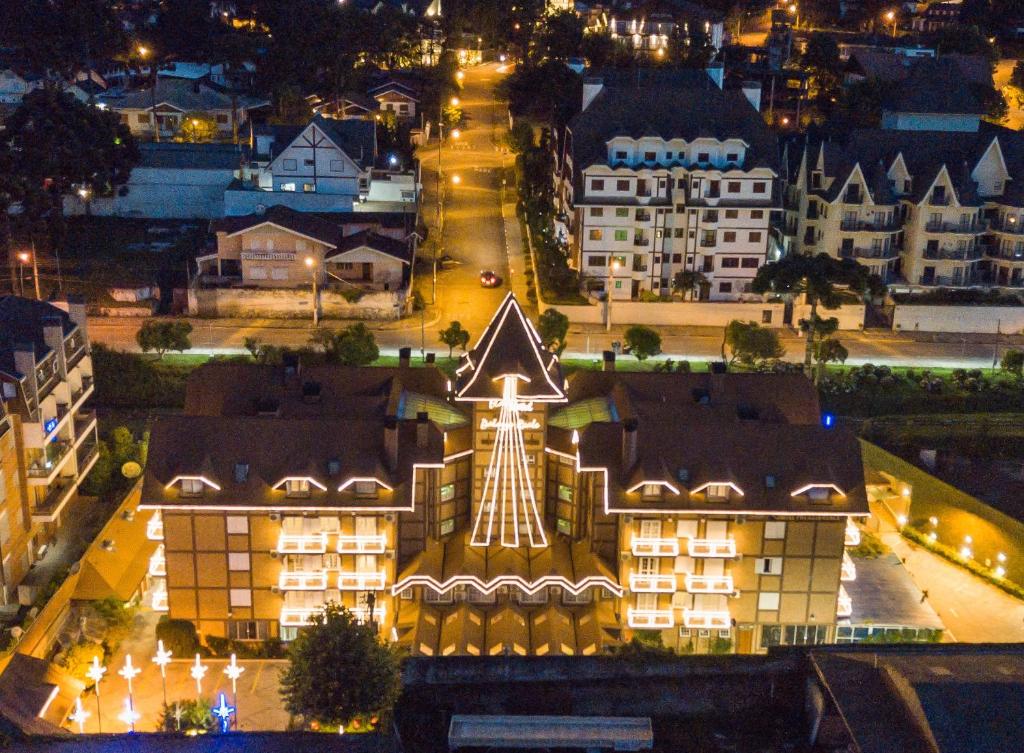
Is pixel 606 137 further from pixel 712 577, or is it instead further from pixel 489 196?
pixel 712 577

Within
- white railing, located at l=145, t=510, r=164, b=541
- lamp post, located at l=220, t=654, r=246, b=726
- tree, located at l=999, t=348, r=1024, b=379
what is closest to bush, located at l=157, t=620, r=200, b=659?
lamp post, located at l=220, t=654, r=246, b=726

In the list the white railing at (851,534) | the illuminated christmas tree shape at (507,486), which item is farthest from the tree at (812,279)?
the illuminated christmas tree shape at (507,486)

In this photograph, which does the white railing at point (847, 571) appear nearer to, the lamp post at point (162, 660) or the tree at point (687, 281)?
the lamp post at point (162, 660)

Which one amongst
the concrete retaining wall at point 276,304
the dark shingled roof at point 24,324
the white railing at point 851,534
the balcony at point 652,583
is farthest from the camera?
the concrete retaining wall at point 276,304

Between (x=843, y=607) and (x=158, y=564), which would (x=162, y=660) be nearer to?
(x=158, y=564)

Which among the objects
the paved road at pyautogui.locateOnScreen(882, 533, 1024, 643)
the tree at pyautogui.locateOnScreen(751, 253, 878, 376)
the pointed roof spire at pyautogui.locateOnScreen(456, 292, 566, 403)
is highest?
the pointed roof spire at pyautogui.locateOnScreen(456, 292, 566, 403)

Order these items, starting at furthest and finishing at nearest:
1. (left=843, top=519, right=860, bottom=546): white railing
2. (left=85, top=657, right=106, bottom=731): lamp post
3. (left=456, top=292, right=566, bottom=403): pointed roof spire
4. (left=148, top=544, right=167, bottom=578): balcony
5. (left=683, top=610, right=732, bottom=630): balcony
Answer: (left=843, top=519, right=860, bottom=546): white railing, (left=456, top=292, right=566, bottom=403): pointed roof spire, (left=148, top=544, right=167, bottom=578): balcony, (left=683, top=610, right=732, bottom=630): balcony, (left=85, top=657, right=106, bottom=731): lamp post

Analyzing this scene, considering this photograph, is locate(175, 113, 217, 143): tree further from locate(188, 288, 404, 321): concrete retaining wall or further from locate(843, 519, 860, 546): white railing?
locate(843, 519, 860, 546): white railing

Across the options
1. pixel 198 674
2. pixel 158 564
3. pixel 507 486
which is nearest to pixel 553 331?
pixel 507 486
